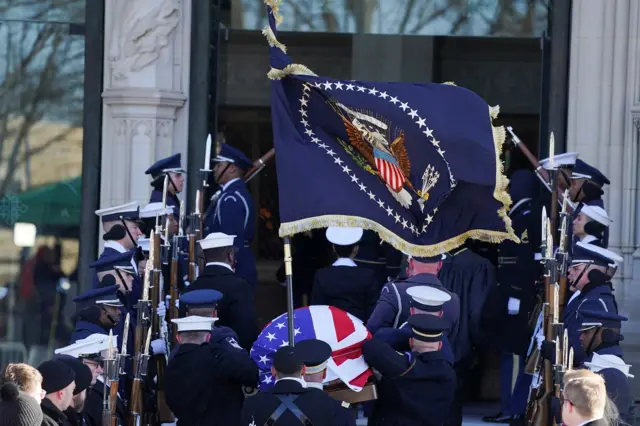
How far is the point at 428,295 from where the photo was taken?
1005 centimetres

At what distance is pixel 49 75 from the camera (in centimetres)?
1480

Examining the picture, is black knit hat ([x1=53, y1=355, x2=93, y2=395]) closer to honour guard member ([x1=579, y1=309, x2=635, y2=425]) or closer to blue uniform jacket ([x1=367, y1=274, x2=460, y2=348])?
blue uniform jacket ([x1=367, y1=274, x2=460, y2=348])

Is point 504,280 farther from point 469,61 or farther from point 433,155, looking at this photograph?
point 469,61

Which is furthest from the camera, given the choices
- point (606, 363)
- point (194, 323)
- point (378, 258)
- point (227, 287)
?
point (378, 258)

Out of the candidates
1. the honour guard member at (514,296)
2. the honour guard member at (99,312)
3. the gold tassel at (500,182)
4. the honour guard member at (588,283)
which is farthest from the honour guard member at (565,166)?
the honour guard member at (99,312)

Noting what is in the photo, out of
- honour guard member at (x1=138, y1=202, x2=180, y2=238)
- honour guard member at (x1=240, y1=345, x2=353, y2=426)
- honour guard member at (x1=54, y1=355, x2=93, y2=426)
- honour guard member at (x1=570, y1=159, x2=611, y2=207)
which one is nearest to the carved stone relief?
honour guard member at (x1=138, y1=202, x2=180, y2=238)

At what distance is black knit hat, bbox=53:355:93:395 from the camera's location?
29.3 feet

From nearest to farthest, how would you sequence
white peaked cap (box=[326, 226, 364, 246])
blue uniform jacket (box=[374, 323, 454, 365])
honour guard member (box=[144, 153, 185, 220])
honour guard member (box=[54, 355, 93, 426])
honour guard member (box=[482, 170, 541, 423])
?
honour guard member (box=[54, 355, 93, 426]), blue uniform jacket (box=[374, 323, 454, 365]), white peaked cap (box=[326, 226, 364, 246]), honour guard member (box=[482, 170, 541, 423]), honour guard member (box=[144, 153, 185, 220])

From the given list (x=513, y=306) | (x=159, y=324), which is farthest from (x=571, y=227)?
(x=159, y=324)

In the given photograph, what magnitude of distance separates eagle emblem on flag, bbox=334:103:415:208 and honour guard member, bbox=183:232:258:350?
4.94 ft

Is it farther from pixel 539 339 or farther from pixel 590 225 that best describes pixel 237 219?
pixel 539 339

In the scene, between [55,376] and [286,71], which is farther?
[286,71]

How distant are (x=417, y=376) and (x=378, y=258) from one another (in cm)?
350

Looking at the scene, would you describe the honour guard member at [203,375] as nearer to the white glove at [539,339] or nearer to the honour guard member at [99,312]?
the honour guard member at [99,312]
